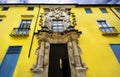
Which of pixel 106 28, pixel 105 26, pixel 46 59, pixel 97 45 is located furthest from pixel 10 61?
pixel 105 26

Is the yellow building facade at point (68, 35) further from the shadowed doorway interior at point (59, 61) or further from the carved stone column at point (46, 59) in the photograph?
the shadowed doorway interior at point (59, 61)

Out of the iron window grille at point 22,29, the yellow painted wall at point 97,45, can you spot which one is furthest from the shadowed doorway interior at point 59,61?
the iron window grille at point 22,29

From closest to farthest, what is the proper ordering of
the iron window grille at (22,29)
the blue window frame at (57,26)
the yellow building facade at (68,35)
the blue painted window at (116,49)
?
the yellow building facade at (68,35), the blue painted window at (116,49), the iron window grille at (22,29), the blue window frame at (57,26)

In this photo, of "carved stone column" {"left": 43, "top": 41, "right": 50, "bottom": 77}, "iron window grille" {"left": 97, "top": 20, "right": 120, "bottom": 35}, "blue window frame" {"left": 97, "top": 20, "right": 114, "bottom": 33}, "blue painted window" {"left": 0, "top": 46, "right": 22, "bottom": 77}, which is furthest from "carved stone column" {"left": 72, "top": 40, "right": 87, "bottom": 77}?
"blue painted window" {"left": 0, "top": 46, "right": 22, "bottom": 77}

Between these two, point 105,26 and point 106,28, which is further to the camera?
point 105,26

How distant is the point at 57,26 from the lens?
37.2 feet

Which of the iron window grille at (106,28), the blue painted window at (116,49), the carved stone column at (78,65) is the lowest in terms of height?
the carved stone column at (78,65)

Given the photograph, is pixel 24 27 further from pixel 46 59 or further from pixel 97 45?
pixel 97 45

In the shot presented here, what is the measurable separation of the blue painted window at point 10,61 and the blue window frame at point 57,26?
11.3ft

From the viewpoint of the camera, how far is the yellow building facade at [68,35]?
7.74m

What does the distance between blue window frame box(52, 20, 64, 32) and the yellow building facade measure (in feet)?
0.29

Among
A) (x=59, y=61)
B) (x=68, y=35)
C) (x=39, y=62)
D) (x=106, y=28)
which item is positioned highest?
(x=106, y=28)

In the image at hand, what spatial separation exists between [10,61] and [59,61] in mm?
3141

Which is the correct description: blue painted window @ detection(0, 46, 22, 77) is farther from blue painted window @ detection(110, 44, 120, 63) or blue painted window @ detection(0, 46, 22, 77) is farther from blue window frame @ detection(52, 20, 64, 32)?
blue painted window @ detection(110, 44, 120, 63)
